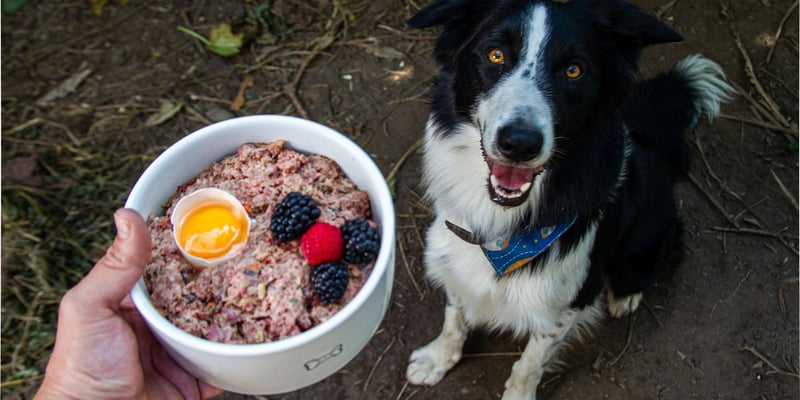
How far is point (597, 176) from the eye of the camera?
2.29 metres

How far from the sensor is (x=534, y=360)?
2.91 m

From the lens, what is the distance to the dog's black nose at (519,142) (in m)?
1.94

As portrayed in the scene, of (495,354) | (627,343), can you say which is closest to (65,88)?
(495,354)

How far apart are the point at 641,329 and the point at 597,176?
147cm

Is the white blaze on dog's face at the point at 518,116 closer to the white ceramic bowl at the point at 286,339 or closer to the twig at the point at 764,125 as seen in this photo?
the white ceramic bowl at the point at 286,339

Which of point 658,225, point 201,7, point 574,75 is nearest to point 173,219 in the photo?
point 574,75

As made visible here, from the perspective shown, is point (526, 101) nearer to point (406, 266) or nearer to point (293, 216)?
point (293, 216)

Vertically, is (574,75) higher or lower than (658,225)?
higher

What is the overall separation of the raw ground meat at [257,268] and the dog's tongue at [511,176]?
457mm

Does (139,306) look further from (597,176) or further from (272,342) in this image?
(597,176)

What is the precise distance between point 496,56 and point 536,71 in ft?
0.50

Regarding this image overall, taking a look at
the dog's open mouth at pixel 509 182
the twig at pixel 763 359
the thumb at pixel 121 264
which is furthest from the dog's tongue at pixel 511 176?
the twig at pixel 763 359

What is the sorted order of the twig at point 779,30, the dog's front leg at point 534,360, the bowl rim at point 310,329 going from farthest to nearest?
the twig at point 779,30 < the dog's front leg at point 534,360 < the bowl rim at point 310,329

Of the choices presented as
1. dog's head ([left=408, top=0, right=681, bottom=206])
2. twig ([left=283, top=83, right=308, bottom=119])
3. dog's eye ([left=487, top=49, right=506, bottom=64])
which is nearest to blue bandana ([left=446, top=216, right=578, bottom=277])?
dog's head ([left=408, top=0, right=681, bottom=206])
